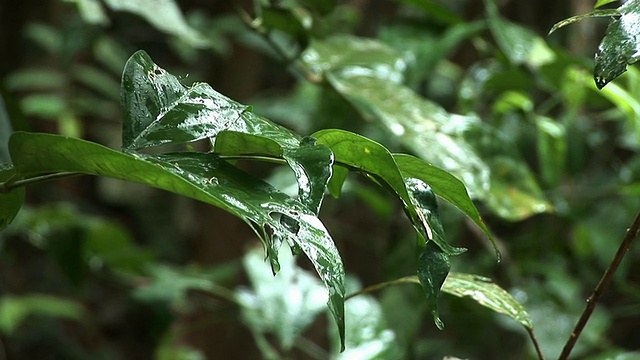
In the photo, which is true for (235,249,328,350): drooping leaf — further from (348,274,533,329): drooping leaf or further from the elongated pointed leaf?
the elongated pointed leaf

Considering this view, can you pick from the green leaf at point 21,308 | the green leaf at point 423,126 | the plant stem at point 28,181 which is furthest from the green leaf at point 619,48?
the green leaf at point 21,308

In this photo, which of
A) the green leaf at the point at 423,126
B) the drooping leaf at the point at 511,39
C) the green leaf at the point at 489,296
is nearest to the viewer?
the green leaf at the point at 489,296

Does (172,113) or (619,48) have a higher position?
(619,48)

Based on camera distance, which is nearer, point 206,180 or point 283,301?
point 206,180

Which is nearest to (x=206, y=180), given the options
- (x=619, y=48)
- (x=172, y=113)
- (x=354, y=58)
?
(x=172, y=113)

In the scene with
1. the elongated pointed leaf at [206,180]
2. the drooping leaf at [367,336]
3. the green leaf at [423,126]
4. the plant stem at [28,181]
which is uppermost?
the green leaf at [423,126]

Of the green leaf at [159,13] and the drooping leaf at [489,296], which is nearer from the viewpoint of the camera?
the drooping leaf at [489,296]

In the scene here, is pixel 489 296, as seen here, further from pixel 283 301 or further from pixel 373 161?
pixel 283 301

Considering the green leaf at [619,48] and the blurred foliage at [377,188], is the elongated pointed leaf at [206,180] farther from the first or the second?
the green leaf at [619,48]
